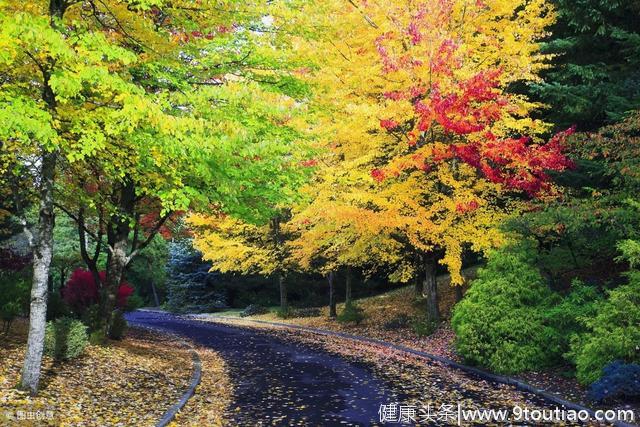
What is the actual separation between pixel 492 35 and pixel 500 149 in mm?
5443

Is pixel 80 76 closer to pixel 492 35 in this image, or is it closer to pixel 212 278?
pixel 492 35

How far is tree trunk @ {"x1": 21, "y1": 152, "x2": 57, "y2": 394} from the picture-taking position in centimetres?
816

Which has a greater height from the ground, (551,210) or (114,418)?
(551,210)

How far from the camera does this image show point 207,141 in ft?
25.9

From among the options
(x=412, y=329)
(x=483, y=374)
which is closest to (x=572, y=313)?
(x=483, y=374)

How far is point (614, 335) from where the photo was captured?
9031 mm

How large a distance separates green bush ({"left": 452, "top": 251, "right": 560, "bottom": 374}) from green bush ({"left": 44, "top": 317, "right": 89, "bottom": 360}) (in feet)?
29.2

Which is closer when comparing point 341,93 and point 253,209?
point 253,209

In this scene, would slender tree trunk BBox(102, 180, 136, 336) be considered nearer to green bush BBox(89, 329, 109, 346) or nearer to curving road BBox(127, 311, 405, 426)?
green bush BBox(89, 329, 109, 346)

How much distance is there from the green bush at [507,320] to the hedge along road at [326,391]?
0.81 m

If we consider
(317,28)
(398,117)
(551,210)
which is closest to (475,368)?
(551,210)

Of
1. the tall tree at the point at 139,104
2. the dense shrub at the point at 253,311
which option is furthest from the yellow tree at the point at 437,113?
the dense shrub at the point at 253,311

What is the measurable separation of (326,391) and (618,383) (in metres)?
5.30

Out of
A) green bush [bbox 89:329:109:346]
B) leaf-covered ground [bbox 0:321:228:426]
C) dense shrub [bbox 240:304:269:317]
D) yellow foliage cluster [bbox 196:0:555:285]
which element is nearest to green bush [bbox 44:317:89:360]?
leaf-covered ground [bbox 0:321:228:426]
